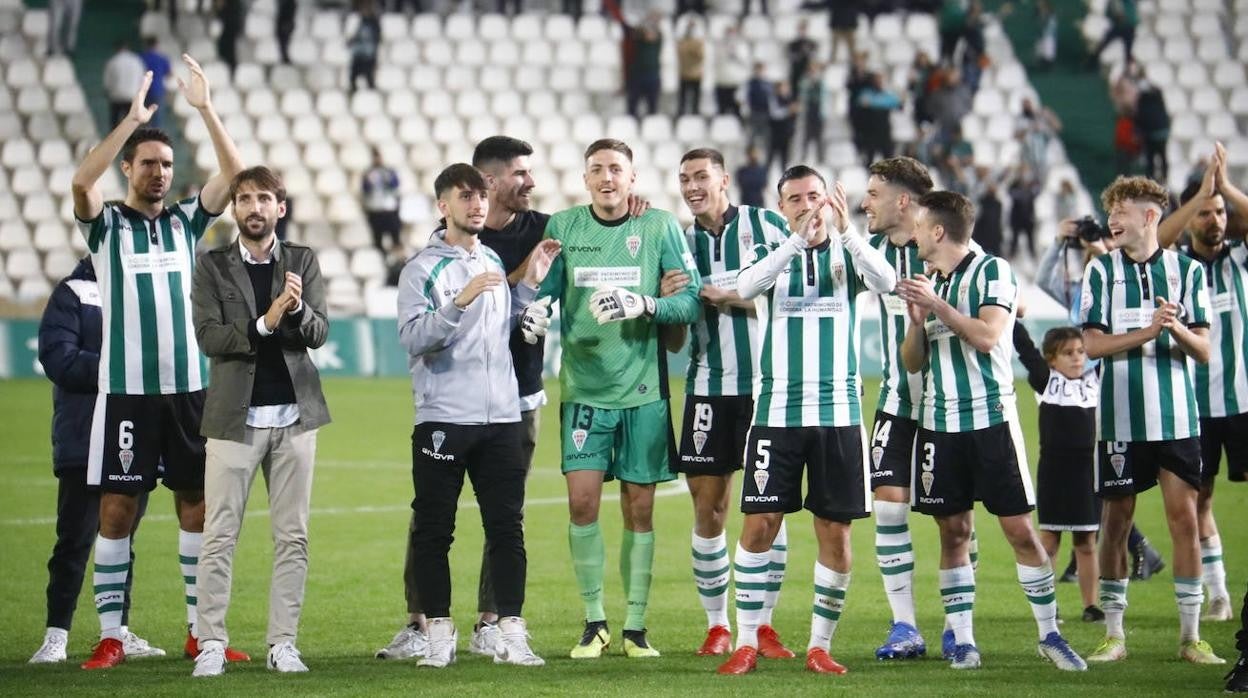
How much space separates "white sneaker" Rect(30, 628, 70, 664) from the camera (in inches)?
317

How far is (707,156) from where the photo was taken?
27.8 feet

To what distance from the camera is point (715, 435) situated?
28.0 feet

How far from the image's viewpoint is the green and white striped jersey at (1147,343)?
27.5ft

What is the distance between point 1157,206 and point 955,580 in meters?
2.13

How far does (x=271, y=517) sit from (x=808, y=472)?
8.05 feet

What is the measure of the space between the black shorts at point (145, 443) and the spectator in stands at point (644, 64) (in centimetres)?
2133

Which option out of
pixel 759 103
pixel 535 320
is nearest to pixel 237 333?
pixel 535 320

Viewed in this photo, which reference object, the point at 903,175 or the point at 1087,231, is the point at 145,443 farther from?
the point at 1087,231

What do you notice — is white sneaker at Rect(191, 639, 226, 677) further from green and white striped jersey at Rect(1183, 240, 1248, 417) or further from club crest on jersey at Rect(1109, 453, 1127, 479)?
green and white striped jersey at Rect(1183, 240, 1248, 417)

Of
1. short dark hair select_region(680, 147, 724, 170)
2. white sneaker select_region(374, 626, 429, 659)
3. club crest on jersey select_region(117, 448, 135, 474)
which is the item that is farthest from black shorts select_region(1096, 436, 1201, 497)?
club crest on jersey select_region(117, 448, 135, 474)

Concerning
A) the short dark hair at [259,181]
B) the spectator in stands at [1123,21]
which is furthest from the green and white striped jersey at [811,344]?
the spectator in stands at [1123,21]

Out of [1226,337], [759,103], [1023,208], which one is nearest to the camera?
[1226,337]

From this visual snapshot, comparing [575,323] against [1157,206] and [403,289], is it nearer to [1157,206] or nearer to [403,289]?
[403,289]

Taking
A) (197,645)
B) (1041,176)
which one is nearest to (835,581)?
(197,645)
